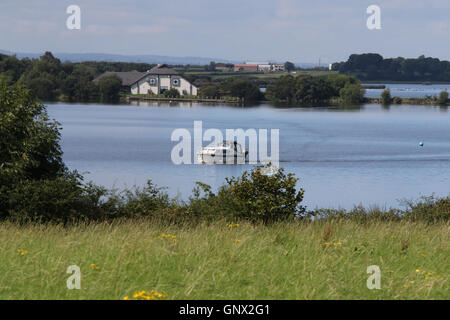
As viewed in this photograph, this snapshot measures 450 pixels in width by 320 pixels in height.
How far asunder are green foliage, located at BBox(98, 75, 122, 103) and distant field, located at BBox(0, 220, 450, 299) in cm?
14910

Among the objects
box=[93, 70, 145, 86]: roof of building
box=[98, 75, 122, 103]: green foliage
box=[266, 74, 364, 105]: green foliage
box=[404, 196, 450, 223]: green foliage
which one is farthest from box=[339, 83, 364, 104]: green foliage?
box=[404, 196, 450, 223]: green foliage

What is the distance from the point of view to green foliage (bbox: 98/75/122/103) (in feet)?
522

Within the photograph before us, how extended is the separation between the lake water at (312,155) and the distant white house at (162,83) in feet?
217

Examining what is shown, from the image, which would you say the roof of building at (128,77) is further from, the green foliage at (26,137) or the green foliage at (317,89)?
the green foliage at (26,137)

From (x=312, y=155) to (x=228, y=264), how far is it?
168 ft

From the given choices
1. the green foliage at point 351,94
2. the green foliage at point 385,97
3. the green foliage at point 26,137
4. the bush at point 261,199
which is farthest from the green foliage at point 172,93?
the bush at point 261,199

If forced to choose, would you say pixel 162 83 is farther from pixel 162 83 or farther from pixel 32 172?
pixel 32 172

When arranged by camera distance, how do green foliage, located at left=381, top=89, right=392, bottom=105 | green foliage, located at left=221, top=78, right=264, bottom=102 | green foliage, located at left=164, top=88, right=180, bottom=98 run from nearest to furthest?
green foliage, located at left=381, top=89, right=392, bottom=105 < green foliage, located at left=221, top=78, right=264, bottom=102 < green foliage, located at left=164, top=88, right=180, bottom=98

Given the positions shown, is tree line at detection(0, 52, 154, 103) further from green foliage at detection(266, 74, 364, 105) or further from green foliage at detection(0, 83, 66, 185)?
green foliage at detection(0, 83, 66, 185)

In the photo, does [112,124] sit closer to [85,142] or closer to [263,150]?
[85,142]

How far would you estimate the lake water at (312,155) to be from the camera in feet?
133

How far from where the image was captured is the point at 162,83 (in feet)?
556

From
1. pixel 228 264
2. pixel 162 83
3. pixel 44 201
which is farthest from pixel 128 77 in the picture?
pixel 228 264

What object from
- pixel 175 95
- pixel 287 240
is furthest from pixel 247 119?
pixel 287 240
